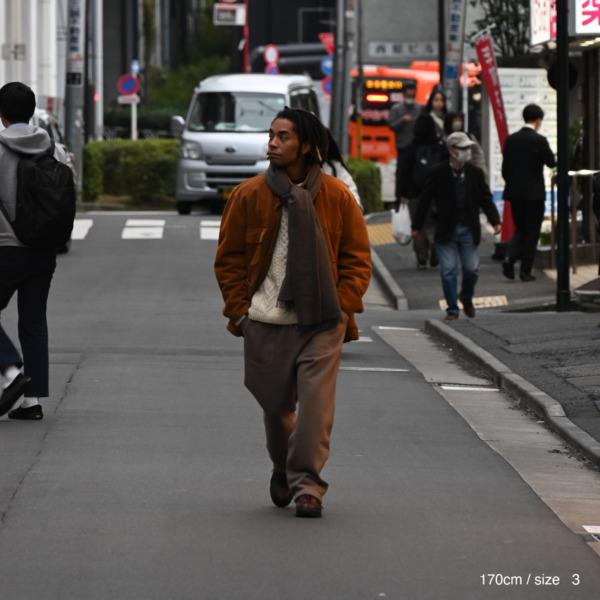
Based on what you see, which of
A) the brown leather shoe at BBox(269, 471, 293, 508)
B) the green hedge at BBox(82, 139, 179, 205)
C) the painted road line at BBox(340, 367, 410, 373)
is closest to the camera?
the brown leather shoe at BBox(269, 471, 293, 508)

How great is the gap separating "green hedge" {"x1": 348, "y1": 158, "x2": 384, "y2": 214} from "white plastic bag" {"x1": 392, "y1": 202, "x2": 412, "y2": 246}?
883 centimetres

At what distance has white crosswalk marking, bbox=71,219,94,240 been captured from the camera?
86.0ft

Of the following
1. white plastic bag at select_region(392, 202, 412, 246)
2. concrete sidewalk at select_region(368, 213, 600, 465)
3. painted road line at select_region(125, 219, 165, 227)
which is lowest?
concrete sidewalk at select_region(368, 213, 600, 465)

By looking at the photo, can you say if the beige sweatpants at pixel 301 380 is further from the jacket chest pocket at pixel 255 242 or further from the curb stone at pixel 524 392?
the curb stone at pixel 524 392

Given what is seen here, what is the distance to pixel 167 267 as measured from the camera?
22.0 meters

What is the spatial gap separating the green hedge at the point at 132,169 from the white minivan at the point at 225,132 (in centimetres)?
296

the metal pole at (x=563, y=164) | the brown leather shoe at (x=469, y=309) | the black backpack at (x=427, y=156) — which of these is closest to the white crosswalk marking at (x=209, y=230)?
the black backpack at (x=427, y=156)

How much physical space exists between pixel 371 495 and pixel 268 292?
4.13 ft

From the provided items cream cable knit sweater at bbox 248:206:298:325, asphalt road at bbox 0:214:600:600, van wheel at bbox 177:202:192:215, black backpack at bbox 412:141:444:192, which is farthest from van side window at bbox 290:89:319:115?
cream cable knit sweater at bbox 248:206:298:325

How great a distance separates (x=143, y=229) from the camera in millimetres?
→ 27203

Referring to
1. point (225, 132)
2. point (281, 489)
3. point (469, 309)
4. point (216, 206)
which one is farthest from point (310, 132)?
point (216, 206)

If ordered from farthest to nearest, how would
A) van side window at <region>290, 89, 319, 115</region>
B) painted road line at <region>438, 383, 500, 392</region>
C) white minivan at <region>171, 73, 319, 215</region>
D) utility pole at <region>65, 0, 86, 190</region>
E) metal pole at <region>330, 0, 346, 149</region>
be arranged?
metal pole at <region>330, 0, 346, 149</region>
utility pole at <region>65, 0, 86, 190</region>
van side window at <region>290, 89, 319, 115</region>
white minivan at <region>171, 73, 319, 215</region>
painted road line at <region>438, 383, 500, 392</region>

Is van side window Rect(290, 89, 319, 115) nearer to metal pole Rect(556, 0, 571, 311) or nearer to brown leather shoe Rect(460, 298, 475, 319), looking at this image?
metal pole Rect(556, 0, 571, 311)

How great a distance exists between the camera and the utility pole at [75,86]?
3391 centimetres
